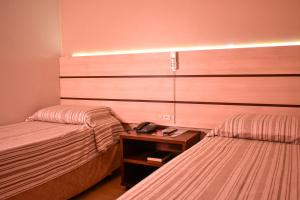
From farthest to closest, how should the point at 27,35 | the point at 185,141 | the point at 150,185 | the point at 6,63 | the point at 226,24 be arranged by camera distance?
the point at 27,35
the point at 6,63
the point at 226,24
the point at 185,141
the point at 150,185

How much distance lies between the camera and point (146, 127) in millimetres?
2764

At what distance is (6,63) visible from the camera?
2869 millimetres

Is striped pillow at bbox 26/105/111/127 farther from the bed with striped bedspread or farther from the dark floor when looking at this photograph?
the bed with striped bedspread

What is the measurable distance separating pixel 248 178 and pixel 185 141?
106cm

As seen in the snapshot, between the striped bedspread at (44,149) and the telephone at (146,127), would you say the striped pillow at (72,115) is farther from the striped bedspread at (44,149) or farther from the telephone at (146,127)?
the telephone at (146,127)

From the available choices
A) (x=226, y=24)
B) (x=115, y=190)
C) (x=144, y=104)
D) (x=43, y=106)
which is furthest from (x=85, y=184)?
(x=226, y=24)

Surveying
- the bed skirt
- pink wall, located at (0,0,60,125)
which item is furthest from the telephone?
pink wall, located at (0,0,60,125)

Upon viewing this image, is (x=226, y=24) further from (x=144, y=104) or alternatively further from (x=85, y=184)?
(x=85, y=184)

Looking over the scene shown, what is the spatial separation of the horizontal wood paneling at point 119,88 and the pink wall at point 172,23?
40 centimetres

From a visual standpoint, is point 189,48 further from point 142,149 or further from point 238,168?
point 238,168

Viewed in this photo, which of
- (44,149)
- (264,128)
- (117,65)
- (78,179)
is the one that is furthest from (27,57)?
(264,128)

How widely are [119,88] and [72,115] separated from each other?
611 mm

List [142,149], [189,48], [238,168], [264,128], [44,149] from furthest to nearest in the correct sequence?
[142,149] < [189,48] < [44,149] < [264,128] < [238,168]

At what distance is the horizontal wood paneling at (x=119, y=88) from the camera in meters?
2.88
